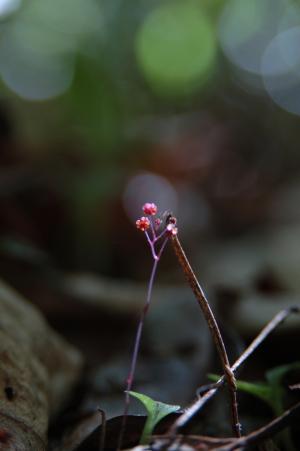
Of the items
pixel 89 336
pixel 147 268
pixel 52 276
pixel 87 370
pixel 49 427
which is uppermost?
pixel 147 268

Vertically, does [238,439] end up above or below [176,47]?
below

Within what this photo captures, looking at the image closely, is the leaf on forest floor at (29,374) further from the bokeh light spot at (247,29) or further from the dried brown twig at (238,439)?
the bokeh light spot at (247,29)

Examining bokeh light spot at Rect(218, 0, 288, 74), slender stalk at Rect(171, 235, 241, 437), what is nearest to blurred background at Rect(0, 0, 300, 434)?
bokeh light spot at Rect(218, 0, 288, 74)

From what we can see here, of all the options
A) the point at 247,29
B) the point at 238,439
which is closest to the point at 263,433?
the point at 238,439

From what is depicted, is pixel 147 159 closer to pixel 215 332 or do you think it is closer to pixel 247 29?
pixel 215 332

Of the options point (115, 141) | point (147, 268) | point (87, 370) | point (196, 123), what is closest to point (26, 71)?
point (196, 123)

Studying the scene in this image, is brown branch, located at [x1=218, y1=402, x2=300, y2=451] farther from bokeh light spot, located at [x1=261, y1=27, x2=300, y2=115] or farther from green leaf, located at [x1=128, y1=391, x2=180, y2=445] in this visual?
bokeh light spot, located at [x1=261, y1=27, x2=300, y2=115]

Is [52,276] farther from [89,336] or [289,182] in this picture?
[289,182]
